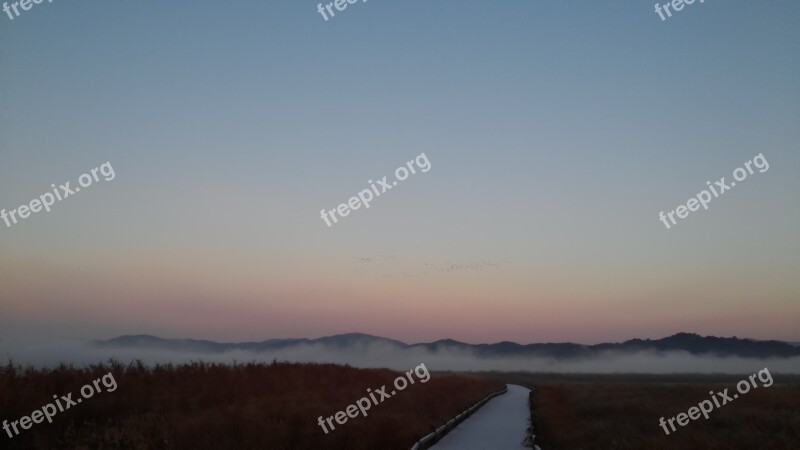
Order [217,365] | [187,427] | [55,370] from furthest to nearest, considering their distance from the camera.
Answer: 1. [217,365]
2. [55,370]
3. [187,427]

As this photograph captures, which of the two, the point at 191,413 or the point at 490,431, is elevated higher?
the point at 191,413

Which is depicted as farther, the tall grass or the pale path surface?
the pale path surface

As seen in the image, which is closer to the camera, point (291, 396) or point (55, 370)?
point (55, 370)

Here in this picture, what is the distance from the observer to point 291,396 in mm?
27031

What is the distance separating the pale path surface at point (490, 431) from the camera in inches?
759

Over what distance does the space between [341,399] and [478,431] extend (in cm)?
700

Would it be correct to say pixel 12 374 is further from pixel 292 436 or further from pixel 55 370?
pixel 292 436

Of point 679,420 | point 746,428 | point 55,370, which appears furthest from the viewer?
point 679,420

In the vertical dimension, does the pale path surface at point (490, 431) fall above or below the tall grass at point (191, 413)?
below

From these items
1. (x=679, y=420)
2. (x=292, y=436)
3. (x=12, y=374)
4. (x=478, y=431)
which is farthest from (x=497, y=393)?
(x=12, y=374)

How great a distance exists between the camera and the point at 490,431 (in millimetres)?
23250

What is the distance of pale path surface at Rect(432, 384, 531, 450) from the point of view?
63.2ft

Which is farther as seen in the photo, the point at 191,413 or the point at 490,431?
the point at 490,431

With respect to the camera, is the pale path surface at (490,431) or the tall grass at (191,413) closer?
the tall grass at (191,413)
